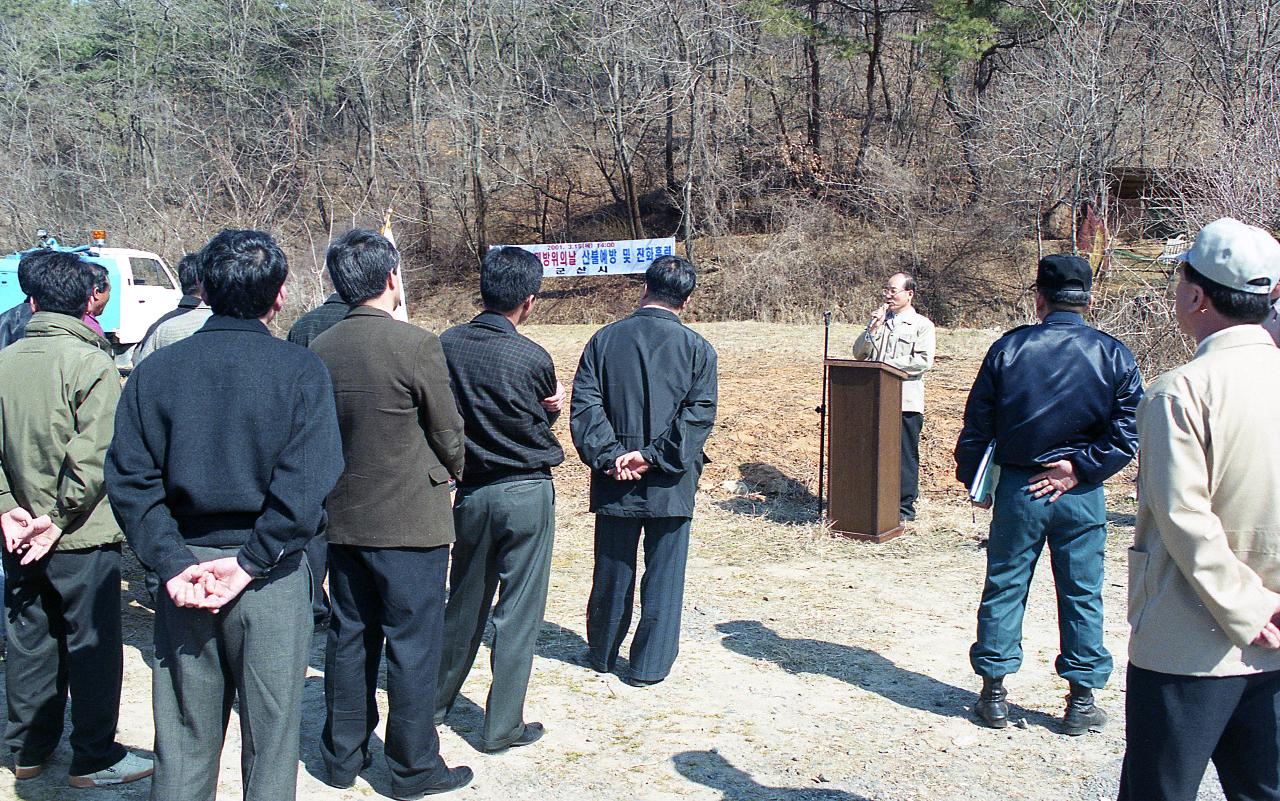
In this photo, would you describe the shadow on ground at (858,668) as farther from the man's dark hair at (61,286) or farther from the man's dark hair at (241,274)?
the man's dark hair at (61,286)

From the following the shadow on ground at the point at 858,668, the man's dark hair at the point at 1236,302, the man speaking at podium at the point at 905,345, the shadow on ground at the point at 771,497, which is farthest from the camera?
the shadow on ground at the point at 771,497

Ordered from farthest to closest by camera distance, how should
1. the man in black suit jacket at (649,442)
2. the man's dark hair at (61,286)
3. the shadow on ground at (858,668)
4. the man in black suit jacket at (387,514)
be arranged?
the man in black suit jacket at (649,442) < the shadow on ground at (858,668) < the man's dark hair at (61,286) < the man in black suit jacket at (387,514)

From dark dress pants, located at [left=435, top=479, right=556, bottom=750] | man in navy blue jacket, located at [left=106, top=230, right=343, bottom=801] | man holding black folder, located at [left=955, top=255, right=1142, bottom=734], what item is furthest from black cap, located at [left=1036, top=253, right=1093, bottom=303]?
man in navy blue jacket, located at [left=106, top=230, right=343, bottom=801]

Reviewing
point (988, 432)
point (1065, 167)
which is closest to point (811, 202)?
point (1065, 167)

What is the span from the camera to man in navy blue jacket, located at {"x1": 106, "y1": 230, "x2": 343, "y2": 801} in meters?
2.73

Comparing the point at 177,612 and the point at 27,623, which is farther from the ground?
the point at 177,612

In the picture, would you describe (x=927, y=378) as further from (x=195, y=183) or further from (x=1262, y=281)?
(x=195, y=183)

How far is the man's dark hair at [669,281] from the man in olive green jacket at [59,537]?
2246mm

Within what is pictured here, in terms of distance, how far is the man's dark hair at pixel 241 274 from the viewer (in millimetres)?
2828

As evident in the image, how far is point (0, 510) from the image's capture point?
366cm

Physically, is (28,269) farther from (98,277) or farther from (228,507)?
(228,507)

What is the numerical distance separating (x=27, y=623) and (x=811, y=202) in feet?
73.0

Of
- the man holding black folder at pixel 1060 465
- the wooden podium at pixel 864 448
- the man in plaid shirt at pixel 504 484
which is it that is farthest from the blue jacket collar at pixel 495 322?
the wooden podium at pixel 864 448

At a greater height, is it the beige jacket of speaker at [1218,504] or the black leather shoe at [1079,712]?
the beige jacket of speaker at [1218,504]
